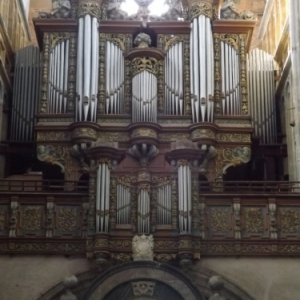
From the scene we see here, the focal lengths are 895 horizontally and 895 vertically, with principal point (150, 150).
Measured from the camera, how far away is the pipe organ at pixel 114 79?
2631 centimetres

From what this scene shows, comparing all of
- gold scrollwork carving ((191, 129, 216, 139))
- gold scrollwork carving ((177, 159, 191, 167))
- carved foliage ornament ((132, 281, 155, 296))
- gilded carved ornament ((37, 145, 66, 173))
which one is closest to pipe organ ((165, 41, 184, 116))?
gold scrollwork carving ((191, 129, 216, 139))

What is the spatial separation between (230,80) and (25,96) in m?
6.46

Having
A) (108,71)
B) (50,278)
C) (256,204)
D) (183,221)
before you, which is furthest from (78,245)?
(108,71)

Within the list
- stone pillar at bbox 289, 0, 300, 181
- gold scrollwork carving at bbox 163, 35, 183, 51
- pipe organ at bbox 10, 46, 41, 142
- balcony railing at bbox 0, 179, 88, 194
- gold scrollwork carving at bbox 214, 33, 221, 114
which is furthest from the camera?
pipe organ at bbox 10, 46, 41, 142

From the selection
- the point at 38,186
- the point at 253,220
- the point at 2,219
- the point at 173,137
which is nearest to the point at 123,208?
the point at 38,186

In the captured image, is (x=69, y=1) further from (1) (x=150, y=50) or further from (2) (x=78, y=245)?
(2) (x=78, y=245)

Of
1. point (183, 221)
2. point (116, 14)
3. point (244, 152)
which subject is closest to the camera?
point (183, 221)

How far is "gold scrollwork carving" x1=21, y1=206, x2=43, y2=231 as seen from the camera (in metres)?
22.6

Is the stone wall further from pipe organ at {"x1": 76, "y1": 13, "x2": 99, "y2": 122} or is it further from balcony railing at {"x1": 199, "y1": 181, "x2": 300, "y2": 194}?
pipe organ at {"x1": 76, "y1": 13, "x2": 99, "y2": 122}

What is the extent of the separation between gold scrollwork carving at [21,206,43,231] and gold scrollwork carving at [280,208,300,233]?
617 cm

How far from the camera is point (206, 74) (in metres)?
26.4

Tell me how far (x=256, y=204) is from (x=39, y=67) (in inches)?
366

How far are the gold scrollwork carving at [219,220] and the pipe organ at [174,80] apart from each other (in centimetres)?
438

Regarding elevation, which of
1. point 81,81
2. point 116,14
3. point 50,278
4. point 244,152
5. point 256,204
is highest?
point 116,14
